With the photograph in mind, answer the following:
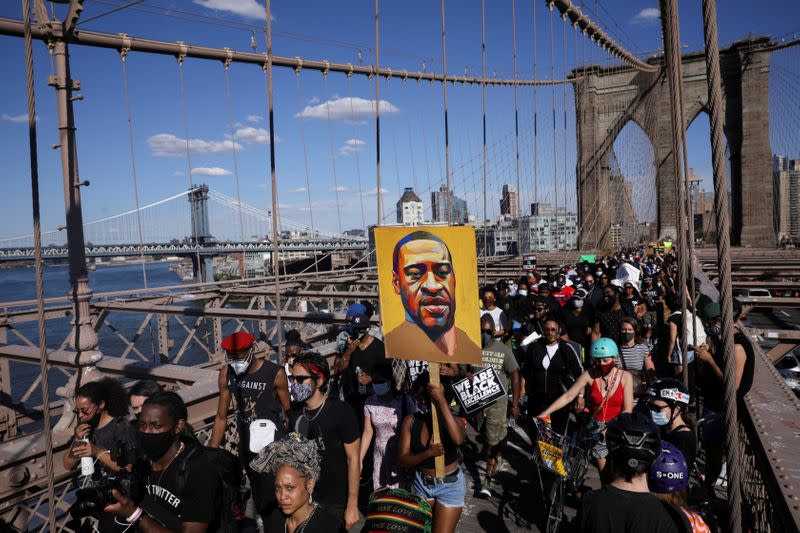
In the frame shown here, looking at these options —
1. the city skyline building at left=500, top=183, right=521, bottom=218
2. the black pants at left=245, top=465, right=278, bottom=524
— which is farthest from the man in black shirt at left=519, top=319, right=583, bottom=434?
the city skyline building at left=500, top=183, right=521, bottom=218

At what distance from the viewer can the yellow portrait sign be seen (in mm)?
2881

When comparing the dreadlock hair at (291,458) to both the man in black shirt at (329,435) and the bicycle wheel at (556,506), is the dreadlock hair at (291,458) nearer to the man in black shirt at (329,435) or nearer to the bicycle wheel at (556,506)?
the man in black shirt at (329,435)

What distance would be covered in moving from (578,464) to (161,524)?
229cm

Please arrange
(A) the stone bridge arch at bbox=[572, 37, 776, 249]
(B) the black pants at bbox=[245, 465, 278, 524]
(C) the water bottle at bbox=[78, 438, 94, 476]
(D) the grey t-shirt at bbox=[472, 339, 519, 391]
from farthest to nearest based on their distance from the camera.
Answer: (A) the stone bridge arch at bbox=[572, 37, 776, 249] → (D) the grey t-shirt at bbox=[472, 339, 519, 391] → (B) the black pants at bbox=[245, 465, 278, 524] → (C) the water bottle at bbox=[78, 438, 94, 476]

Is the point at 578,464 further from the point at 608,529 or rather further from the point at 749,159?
the point at 749,159

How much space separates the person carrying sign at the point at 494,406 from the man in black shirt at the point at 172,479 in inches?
79.1

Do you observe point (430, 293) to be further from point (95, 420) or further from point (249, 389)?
point (95, 420)

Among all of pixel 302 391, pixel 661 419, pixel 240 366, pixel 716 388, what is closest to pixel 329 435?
pixel 302 391

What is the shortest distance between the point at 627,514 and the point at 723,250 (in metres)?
1.01

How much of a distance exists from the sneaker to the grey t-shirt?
0.76 m

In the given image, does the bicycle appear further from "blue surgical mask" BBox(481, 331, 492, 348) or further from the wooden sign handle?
"blue surgical mask" BBox(481, 331, 492, 348)

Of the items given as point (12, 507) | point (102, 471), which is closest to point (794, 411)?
point (102, 471)

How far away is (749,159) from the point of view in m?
36.2

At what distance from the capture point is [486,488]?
4.08 metres
